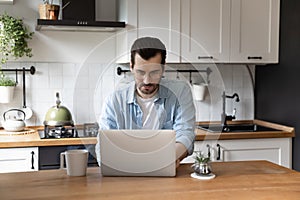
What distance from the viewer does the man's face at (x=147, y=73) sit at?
181 cm

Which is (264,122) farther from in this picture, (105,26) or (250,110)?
(105,26)

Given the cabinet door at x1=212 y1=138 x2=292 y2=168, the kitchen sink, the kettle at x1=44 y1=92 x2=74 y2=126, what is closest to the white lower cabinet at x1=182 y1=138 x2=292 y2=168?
the cabinet door at x1=212 y1=138 x2=292 y2=168

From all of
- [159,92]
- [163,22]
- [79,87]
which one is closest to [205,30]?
[163,22]

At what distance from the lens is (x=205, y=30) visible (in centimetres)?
320

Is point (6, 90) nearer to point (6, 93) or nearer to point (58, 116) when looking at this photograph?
point (6, 93)

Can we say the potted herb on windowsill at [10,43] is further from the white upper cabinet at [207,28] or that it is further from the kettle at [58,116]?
Result: the white upper cabinet at [207,28]

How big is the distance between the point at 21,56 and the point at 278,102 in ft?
6.75

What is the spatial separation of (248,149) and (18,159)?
164cm

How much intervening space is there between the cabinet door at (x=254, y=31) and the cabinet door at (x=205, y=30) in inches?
2.9

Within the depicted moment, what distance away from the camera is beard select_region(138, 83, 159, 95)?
187 centimetres

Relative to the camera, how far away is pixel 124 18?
3148 mm

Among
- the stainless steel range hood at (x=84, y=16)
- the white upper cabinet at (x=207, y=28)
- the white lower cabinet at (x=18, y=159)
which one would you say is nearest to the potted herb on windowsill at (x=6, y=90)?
the stainless steel range hood at (x=84, y=16)

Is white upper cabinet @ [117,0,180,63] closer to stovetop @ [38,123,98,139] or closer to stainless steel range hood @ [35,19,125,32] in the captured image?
stainless steel range hood @ [35,19,125,32]

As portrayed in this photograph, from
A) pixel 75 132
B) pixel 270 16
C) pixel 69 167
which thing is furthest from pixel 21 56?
pixel 270 16
